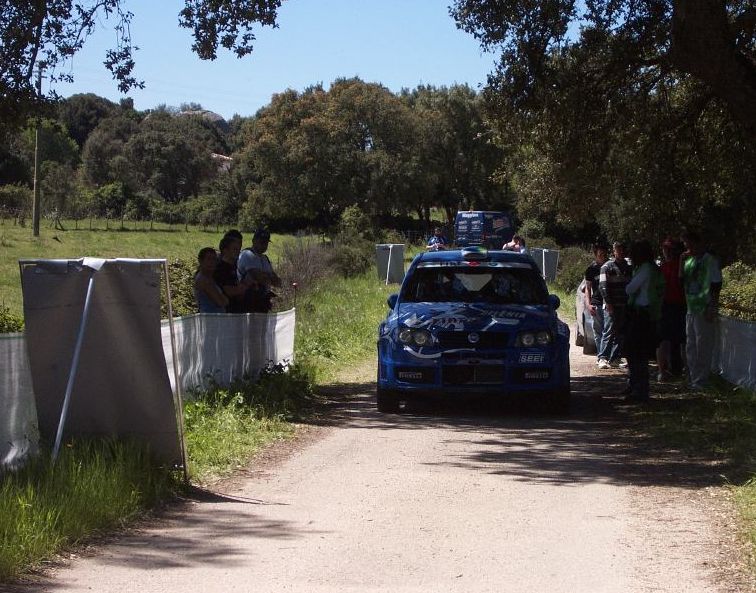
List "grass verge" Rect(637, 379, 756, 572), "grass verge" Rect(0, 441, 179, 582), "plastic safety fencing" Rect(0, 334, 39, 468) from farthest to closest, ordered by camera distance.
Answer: "grass verge" Rect(637, 379, 756, 572) < "plastic safety fencing" Rect(0, 334, 39, 468) < "grass verge" Rect(0, 441, 179, 582)

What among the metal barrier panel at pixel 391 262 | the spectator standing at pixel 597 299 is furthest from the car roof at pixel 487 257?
the metal barrier panel at pixel 391 262

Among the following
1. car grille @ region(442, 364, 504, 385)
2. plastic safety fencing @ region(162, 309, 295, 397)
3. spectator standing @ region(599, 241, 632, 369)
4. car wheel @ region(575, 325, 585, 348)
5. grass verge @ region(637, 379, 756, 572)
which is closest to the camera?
grass verge @ region(637, 379, 756, 572)

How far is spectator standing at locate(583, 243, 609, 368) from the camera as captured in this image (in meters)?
17.2

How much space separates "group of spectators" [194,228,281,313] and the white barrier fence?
21cm

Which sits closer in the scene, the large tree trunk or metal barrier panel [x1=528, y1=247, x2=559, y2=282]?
the large tree trunk

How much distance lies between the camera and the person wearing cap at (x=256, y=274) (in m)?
13.9

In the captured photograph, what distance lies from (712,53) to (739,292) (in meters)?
9.91

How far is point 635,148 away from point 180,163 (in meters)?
82.8

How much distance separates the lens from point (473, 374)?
11992 mm

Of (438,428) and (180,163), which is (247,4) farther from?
(180,163)

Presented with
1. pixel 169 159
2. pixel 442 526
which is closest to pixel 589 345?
pixel 442 526

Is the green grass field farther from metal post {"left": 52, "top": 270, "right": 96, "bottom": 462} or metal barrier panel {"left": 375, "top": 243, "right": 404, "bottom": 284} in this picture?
metal post {"left": 52, "top": 270, "right": 96, "bottom": 462}

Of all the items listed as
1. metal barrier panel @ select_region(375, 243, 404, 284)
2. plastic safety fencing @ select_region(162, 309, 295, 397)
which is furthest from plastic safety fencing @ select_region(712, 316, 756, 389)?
metal barrier panel @ select_region(375, 243, 404, 284)

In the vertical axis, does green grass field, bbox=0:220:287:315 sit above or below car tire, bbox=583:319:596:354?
above
